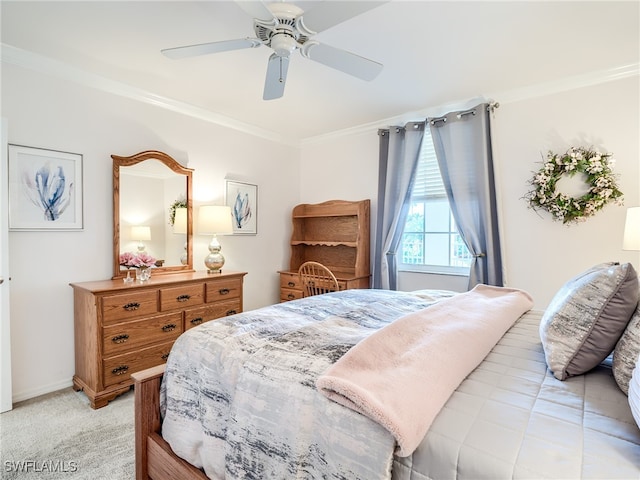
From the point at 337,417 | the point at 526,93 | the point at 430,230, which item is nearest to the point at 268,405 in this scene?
the point at 337,417

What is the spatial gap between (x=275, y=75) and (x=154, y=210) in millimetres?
1804

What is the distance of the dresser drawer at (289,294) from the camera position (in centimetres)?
388

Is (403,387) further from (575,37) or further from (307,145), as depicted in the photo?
(307,145)

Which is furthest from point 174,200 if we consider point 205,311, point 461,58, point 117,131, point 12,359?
point 461,58

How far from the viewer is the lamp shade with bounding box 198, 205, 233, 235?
3219 mm

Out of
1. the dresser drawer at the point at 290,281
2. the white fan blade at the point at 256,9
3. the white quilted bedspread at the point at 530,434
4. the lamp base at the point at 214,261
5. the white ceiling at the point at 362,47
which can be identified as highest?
the white ceiling at the point at 362,47

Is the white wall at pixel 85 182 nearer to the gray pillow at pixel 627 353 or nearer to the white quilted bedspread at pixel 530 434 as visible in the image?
the white quilted bedspread at pixel 530 434

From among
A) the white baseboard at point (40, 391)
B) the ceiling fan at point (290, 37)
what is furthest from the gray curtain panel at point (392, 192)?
the white baseboard at point (40, 391)

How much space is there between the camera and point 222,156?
367 centimetres

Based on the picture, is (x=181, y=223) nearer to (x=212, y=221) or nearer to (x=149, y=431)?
(x=212, y=221)

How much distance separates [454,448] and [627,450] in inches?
14.2

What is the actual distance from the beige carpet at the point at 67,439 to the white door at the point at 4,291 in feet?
0.51

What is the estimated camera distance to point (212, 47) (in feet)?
5.82

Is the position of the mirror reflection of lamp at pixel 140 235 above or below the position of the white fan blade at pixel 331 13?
below
